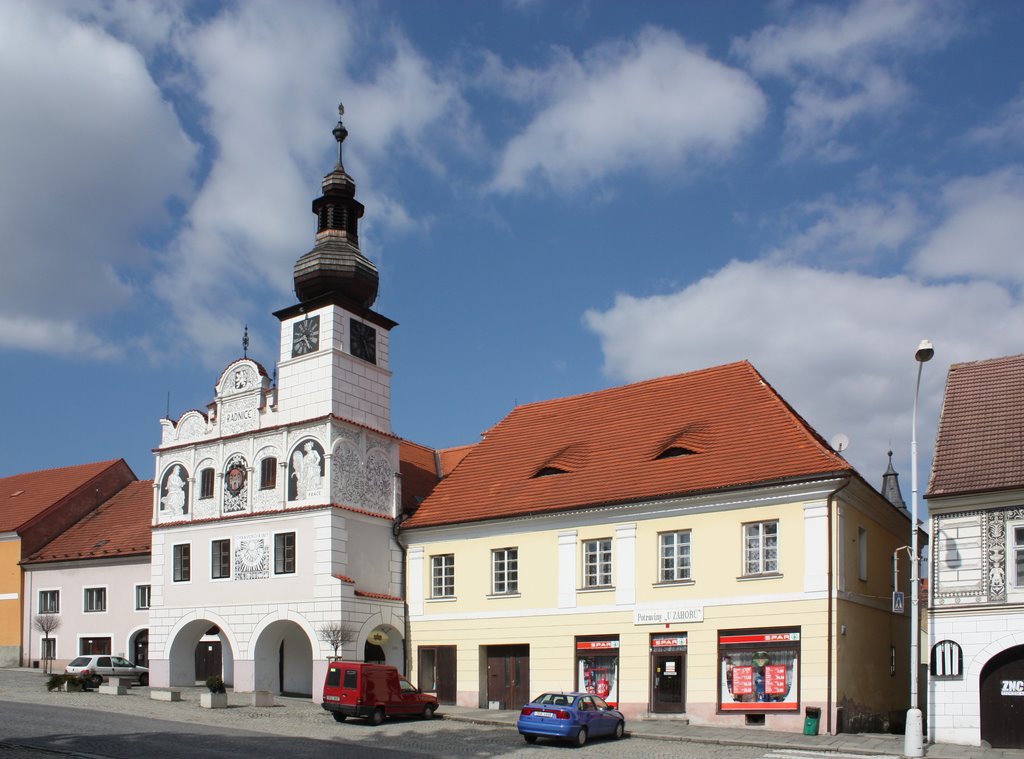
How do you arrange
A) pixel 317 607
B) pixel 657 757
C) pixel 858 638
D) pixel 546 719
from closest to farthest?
1. pixel 657 757
2. pixel 546 719
3. pixel 858 638
4. pixel 317 607

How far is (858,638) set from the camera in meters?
30.7

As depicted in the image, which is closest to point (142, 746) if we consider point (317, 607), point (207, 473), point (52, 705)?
point (52, 705)

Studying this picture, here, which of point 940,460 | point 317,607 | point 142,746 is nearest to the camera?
point 142,746

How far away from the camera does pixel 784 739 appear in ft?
89.7

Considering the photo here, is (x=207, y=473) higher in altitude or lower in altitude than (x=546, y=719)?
higher

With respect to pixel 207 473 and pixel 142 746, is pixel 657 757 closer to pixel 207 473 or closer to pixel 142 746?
pixel 142 746

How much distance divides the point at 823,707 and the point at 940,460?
6881 millimetres

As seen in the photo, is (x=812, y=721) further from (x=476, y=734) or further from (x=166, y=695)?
(x=166, y=695)

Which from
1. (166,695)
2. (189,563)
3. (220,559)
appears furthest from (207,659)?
(166,695)

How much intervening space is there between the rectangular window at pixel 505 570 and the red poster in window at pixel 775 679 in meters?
8.83

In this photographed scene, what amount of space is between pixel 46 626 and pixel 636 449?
87.5 feet

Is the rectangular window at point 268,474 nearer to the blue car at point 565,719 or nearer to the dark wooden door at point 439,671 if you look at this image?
the dark wooden door at point 439,671

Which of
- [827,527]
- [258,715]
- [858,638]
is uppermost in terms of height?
[827,527]

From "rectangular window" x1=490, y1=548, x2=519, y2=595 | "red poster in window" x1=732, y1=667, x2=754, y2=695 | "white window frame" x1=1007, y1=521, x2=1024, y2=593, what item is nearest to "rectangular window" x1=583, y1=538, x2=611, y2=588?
"rectangular window" x1=490, y1=548, x2=519, y2=595
